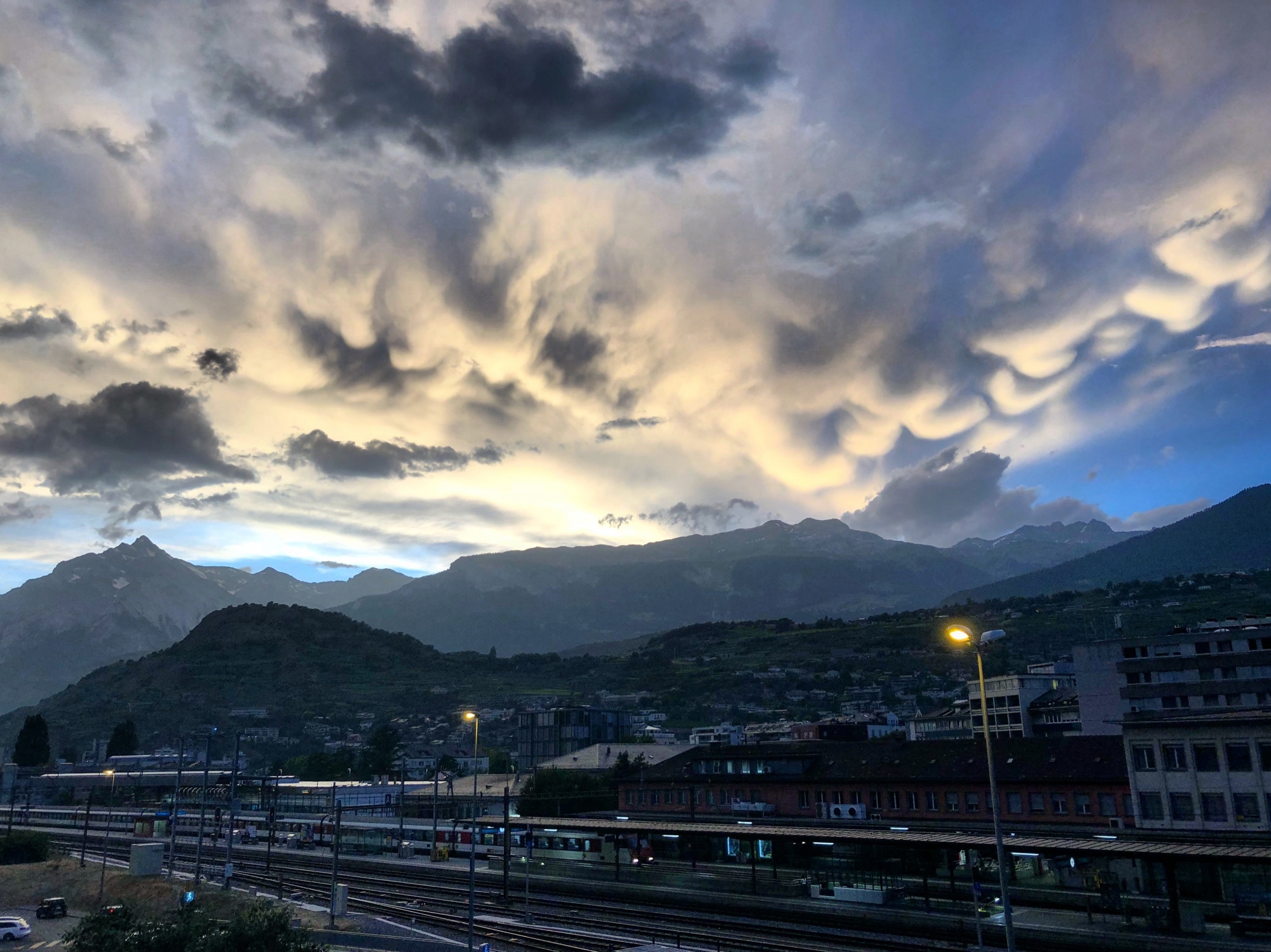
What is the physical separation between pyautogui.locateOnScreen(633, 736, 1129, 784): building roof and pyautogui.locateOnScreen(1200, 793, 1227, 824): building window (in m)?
5.69

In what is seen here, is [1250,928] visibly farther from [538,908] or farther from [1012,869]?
[538,908]

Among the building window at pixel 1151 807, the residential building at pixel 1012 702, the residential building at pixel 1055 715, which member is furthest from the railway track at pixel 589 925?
the residential building at pixel 1055 715

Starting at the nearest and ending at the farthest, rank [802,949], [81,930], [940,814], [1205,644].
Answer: [81,930]
[802,949]
[940,814]
[1205,644]

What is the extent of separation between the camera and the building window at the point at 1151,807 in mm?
68000

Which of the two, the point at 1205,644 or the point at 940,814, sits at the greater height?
the point at 1205,644

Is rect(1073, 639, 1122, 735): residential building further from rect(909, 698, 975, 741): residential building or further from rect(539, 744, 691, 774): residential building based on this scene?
rect(539, 744, 691, 774): residential building

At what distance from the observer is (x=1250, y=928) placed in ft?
154

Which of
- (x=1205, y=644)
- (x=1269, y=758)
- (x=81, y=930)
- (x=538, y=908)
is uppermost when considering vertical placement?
(x=1205, y=644)

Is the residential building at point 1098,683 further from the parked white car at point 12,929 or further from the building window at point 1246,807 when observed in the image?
the parked white car at point 12,929

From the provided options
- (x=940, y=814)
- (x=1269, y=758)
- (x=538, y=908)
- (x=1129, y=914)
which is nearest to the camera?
(x=1129, y=914)

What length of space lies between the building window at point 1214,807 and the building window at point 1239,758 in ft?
7.45

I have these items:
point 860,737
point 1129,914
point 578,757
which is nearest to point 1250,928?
point 1129,914

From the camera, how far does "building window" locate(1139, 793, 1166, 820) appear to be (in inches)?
2677

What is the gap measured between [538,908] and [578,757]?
99.5 m
